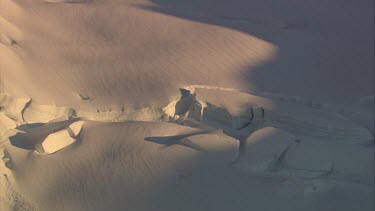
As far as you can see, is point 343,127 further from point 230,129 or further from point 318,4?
point 318,4

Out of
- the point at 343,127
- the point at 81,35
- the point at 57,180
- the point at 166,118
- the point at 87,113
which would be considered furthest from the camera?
the point at 81,35

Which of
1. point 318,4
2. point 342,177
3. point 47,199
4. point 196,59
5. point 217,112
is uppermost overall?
point 318,4

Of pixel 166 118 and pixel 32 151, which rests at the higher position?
pixel 166 118

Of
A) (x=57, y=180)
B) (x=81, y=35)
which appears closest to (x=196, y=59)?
(x=81, y=35)

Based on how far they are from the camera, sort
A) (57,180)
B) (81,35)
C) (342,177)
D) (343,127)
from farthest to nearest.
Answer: (81,35) → (57,180) → (343,127) → (342,177)

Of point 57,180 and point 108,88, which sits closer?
point 57,180

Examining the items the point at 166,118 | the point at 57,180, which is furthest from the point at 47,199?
the point at 166,118
